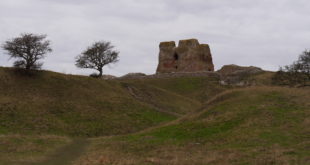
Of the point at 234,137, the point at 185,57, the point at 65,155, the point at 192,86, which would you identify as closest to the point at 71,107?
the point at 65,155

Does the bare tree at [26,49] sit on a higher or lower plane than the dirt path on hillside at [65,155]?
higher

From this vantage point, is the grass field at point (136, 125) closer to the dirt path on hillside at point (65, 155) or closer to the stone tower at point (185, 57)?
the dirt path on hillside at point (65, 155)

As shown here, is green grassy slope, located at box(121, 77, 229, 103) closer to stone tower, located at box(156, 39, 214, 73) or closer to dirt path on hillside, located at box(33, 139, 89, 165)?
stone tower, located at box(156, 39, 214, 73)

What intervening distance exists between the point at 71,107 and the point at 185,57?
54.0 metres

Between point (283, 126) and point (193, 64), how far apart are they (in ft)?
223

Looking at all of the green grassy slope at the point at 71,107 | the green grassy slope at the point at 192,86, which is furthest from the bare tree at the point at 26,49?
the green grassy slope at the point at 192,86

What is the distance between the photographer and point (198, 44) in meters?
94.6

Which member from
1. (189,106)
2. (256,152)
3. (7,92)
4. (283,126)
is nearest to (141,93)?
(189,106)

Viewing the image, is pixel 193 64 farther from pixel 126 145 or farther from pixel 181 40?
pixel 126 145

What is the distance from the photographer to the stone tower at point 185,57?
304 ft

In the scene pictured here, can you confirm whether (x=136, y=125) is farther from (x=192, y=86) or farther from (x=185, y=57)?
(x=185, y=57)

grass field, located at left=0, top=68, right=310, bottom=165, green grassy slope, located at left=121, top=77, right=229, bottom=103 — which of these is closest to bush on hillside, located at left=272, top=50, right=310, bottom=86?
grass field, located at left=0, top=68, right=310, bottom=165

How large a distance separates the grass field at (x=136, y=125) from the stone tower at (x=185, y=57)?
34257 mm

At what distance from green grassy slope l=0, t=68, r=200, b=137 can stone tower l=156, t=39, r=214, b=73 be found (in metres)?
35.4
